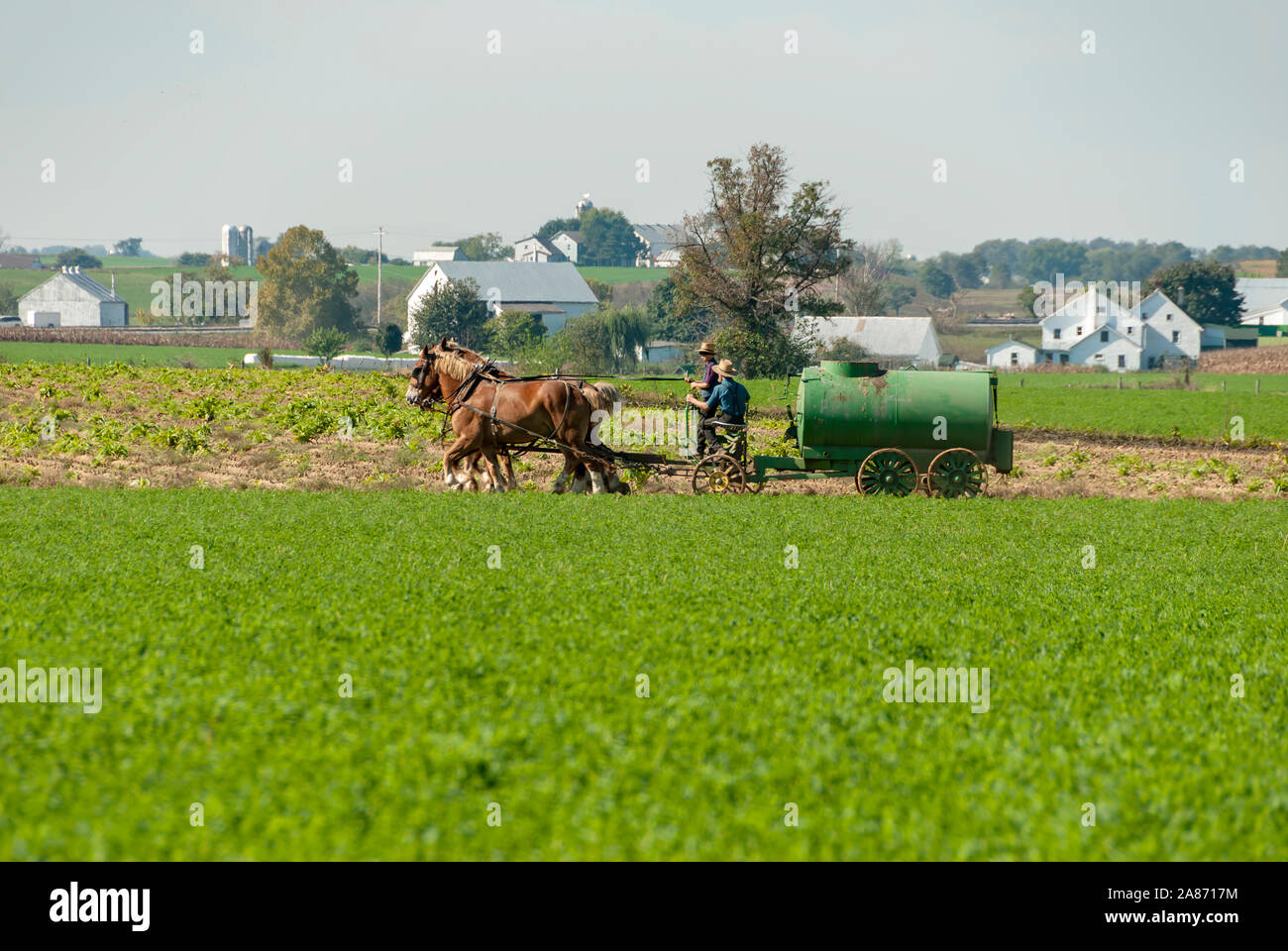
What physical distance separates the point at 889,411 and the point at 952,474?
1.70 metres

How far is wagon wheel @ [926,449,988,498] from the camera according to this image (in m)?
20.0

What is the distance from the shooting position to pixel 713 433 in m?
20.5

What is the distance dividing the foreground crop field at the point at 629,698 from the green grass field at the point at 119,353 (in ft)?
150

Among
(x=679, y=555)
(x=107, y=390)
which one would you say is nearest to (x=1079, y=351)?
(x=107, y=390)

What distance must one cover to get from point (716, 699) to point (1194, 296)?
409 ft

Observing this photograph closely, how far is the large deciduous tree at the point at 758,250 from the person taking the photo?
55.3 metres

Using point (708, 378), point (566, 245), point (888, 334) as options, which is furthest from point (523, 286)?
point (708, 378)

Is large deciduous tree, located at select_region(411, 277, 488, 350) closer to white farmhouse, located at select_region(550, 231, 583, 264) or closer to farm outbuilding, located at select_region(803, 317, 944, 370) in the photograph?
farm outbuilding, located at select_region(803, 317, 944, 370)

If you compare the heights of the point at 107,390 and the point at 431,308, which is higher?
the point at 431,308

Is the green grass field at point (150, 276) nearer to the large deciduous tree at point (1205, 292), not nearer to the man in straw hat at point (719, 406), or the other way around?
the large deciduous tree at point (1205, 292)

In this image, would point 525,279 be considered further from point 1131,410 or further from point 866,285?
point 1131,410

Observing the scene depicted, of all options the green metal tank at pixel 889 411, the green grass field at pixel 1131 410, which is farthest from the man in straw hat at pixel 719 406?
the green grass field at pixel 1131 410
